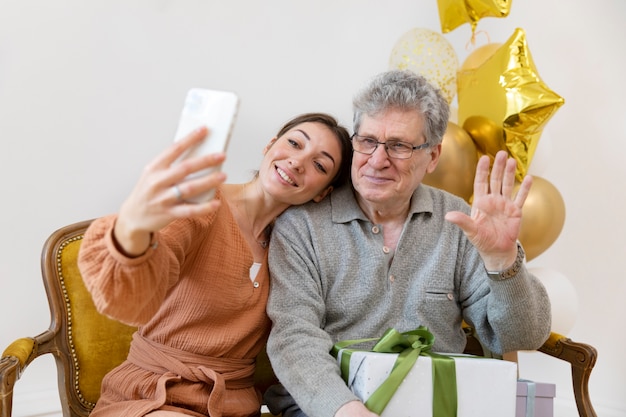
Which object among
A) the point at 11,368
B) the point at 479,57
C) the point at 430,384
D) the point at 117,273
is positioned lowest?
the point at 430,384

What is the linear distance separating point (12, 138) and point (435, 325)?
1.41 metres

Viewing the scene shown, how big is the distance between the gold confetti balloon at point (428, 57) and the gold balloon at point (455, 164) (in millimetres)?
186

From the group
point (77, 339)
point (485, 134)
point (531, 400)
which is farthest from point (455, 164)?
point (77, 339)

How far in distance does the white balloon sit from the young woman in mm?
835

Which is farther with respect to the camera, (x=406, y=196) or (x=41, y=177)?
(x=41, y=177)

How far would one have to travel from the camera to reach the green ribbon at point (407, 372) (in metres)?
1.51

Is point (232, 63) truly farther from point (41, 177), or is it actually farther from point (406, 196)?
point (406, 196)

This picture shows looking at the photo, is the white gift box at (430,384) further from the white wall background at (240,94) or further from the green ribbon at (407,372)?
the white wall background at (240,94)

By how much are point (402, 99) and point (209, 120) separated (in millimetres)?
769

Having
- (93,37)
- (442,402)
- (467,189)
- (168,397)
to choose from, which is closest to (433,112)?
(467,189)

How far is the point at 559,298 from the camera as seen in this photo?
7.63 ft

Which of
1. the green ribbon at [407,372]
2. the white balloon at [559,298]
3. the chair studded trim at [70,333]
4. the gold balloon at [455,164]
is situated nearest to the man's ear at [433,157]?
the gold balloon at [455,164]

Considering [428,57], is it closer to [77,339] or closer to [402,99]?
[402,99]

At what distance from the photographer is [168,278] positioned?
1377 mm
